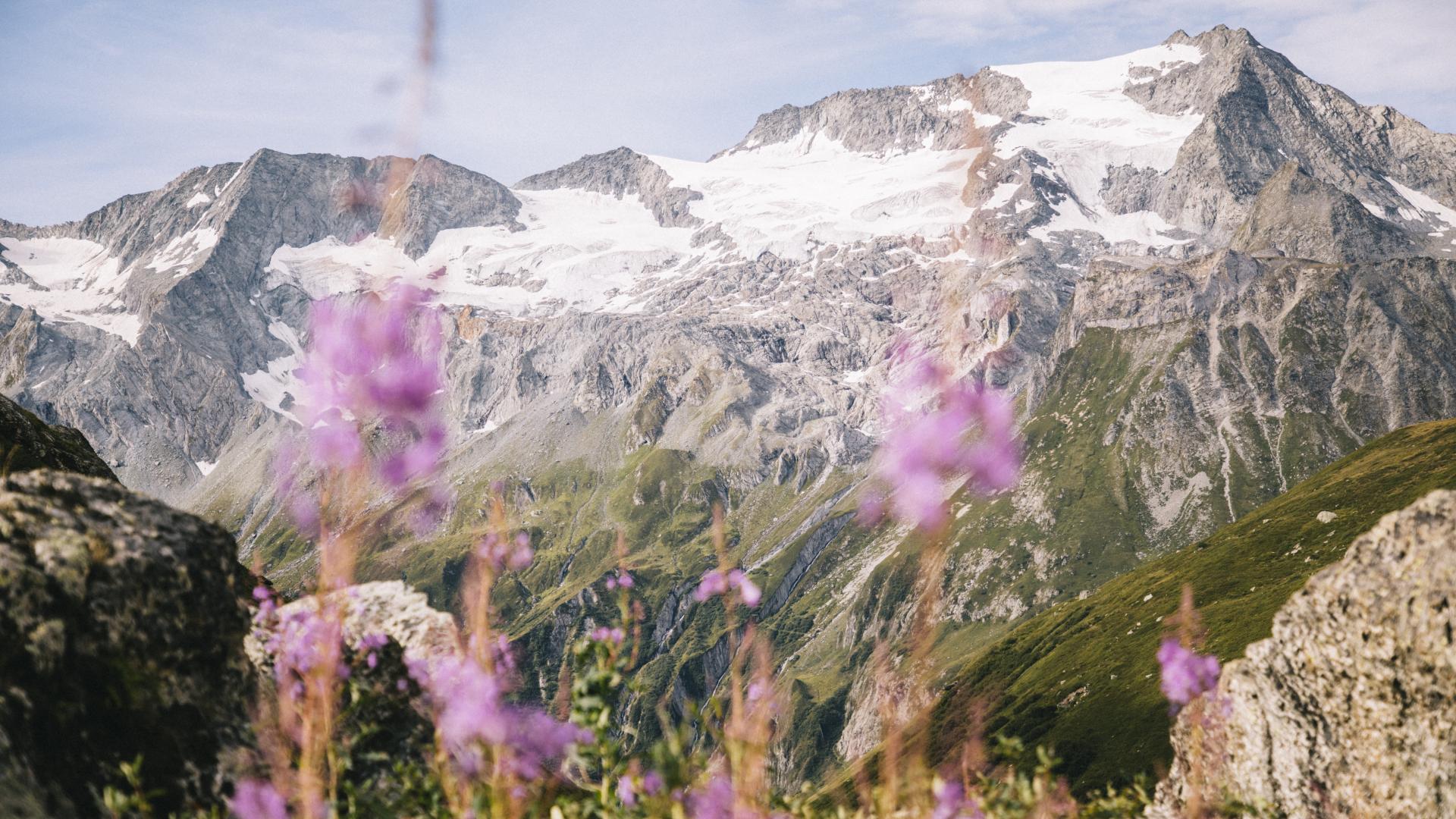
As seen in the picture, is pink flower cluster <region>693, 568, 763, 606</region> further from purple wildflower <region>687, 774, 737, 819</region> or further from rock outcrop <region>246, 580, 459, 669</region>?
rock outcrop <region>246, 580, 459, 669</region>

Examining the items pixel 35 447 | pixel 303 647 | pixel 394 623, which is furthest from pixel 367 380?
pixel 35 447

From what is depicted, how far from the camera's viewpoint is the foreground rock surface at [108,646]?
9.12 meters

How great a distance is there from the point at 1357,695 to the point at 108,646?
24.9 meters

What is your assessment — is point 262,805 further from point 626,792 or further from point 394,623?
point 394,623

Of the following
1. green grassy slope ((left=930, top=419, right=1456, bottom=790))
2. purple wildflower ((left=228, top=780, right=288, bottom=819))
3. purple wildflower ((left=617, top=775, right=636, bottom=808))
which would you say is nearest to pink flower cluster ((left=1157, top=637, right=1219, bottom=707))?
purple wildflower ((left=617, top=775, right=636, bottom=808))

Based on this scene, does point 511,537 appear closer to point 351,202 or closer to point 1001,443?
point 351,202

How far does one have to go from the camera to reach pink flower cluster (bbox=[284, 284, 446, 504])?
4.37 meters

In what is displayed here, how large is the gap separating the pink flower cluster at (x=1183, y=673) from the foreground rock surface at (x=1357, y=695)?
10.1m

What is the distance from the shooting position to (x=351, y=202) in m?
4.59

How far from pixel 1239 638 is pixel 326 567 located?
540 feet

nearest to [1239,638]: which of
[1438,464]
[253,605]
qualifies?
[1438,464]

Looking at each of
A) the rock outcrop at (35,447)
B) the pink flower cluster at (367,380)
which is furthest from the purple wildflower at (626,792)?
the rock outcrop at (35,447)

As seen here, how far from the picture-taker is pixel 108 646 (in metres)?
10.3

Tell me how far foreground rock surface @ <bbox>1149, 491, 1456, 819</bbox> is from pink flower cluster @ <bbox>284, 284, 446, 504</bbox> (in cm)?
1751
